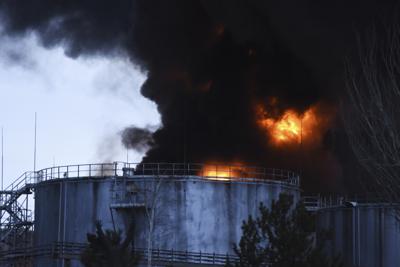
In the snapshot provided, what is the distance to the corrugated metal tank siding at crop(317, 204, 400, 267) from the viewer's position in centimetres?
6644

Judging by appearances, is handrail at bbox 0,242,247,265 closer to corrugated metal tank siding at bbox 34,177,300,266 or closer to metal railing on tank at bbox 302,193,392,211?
corrugated metal tank siding at bbox 34,177,300,266

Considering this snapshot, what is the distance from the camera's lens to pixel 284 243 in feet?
154

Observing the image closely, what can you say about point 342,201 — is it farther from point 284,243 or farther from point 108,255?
point 108,255

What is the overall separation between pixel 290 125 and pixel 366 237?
20.2 meters

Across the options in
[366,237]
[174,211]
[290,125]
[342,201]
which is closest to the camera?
[174,211]

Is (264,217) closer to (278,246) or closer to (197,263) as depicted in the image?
(278,246)

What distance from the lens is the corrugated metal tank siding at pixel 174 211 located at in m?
63.2

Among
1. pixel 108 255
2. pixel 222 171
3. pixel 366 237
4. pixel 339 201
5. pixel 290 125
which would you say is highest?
pixel 290 125

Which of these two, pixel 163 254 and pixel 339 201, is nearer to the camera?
pixel 163 254

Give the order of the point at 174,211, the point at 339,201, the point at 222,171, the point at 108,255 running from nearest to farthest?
1. the point at 108,255
2. the point at 174,211
3. the point at 222,171
4. the point at 339,201

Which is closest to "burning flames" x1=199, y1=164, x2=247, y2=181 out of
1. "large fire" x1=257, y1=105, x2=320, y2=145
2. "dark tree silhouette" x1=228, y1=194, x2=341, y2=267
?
"large fire" x1=257, y1=105, x2=320, y2=145

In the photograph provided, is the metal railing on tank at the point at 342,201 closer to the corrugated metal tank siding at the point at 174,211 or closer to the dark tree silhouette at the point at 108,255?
the corrugated metal tank siding at the point at 174,211

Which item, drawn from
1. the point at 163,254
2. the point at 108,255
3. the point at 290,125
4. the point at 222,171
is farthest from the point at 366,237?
the point at 108,255

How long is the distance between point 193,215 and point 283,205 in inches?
634
